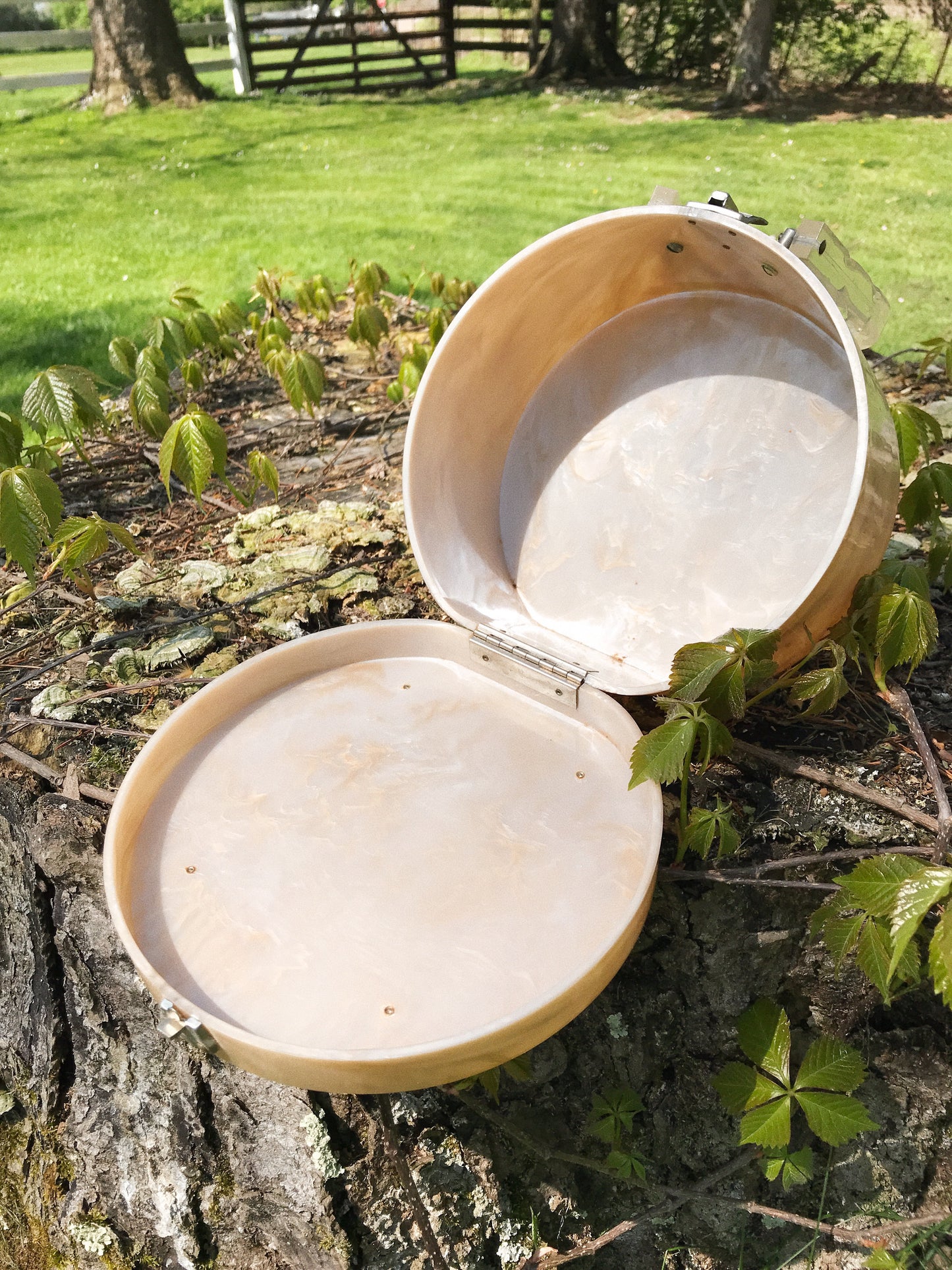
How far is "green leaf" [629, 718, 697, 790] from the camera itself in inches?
40.2

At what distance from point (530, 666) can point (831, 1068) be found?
62 centimetres

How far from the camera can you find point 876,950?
0.94 meters

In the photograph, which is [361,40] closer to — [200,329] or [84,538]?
[200,329]

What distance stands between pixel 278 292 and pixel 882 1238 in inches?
117

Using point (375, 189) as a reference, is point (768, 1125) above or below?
below

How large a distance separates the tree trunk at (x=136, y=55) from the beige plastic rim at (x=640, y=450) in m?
6.38

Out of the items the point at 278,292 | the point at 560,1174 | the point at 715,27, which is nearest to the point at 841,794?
the point at 560,1174

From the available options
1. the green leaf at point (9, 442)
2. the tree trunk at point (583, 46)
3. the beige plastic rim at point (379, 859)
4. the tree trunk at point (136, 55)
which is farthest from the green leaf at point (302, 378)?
the tree trunk at point (583, 46)

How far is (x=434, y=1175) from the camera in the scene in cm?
115

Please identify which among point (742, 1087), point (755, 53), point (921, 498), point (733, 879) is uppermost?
point (755, 53)

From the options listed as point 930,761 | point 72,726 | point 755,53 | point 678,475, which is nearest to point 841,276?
point 678,475

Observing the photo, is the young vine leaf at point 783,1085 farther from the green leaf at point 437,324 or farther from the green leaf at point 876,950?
the green leaf at point 437,324

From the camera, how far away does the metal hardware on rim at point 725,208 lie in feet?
3.43

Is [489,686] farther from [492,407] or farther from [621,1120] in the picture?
[621,1120]
